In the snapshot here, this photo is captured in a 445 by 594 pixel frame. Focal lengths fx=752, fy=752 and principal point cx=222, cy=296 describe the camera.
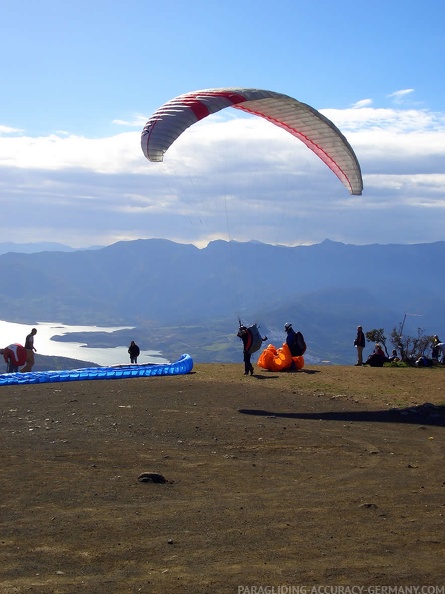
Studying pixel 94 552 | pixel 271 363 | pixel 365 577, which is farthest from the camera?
pixel 271 363

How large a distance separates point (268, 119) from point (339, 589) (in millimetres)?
18011

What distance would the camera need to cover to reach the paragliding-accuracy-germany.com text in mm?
7259

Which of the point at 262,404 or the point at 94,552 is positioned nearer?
the point at 94,552

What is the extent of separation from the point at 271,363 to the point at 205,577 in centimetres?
1747

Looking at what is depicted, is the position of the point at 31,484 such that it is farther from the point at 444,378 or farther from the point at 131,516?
the point at 444,378

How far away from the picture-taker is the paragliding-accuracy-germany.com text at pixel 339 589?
7259mm

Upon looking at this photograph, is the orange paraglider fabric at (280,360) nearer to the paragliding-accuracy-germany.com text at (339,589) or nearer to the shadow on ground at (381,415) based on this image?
the shadow on ground at (381,415)

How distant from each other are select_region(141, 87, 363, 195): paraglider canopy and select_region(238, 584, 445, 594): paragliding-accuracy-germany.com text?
1401 centimetres

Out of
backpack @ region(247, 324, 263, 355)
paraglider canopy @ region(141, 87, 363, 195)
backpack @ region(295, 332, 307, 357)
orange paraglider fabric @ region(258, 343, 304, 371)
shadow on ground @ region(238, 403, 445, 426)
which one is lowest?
shadow on ground @ region(238, 403, 445, 426)

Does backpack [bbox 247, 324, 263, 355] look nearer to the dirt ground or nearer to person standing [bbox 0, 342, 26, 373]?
the dirt ground

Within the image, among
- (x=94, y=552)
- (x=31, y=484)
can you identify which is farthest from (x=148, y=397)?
(x=94, y=552)

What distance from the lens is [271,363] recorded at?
25.0m

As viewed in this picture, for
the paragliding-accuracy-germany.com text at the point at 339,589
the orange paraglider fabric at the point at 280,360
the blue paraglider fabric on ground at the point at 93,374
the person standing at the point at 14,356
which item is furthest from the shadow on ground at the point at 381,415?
the person standing at the point at 14,356

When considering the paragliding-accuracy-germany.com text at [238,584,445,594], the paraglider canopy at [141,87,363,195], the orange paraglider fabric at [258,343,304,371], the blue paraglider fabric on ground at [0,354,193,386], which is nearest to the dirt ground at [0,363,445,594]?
the paragliding-accuracy-germany.com text at [238,584,445,594]
